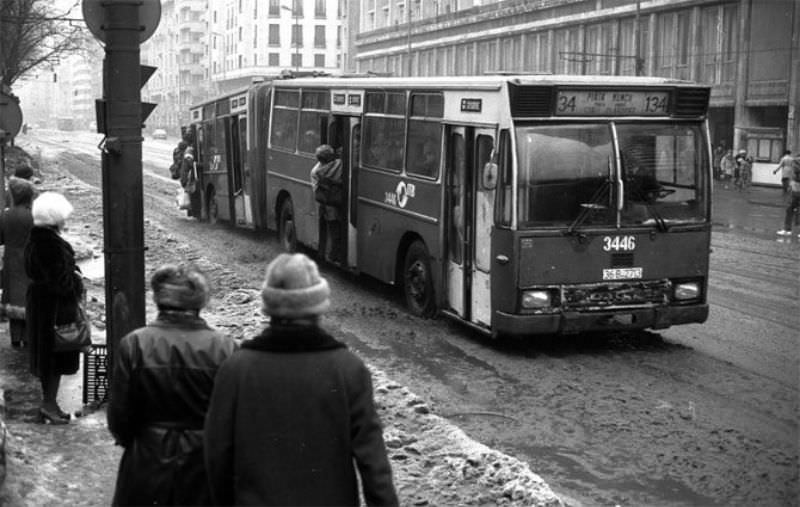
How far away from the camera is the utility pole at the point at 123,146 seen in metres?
7.16

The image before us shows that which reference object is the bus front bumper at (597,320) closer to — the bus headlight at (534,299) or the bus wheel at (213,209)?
the bus headlight at (534,299)

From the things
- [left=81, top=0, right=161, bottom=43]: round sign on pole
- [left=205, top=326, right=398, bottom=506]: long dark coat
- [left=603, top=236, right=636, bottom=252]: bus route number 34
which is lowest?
[left=603, top=236, right=636, bottom=252]: bus route number 34

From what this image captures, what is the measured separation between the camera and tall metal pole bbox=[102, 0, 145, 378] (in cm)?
717

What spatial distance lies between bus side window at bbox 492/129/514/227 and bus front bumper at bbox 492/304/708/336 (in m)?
0.93

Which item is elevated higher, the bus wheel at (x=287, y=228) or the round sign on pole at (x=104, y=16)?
the round sign on pole at (x=104, y=16)

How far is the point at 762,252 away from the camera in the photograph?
2067 centimetres

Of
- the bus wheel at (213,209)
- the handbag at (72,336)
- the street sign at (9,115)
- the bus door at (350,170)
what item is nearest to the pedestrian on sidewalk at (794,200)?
the bus door at (350,170)

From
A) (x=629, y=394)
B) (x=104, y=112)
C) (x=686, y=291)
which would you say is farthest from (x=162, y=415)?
(x=686, y=291)

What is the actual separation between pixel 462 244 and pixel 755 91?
1579 inches

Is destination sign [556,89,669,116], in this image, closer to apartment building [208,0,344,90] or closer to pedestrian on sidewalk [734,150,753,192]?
pedestrian on sidewalk [734,150,753,192]

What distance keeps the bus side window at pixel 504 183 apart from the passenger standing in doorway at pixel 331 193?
193 inches

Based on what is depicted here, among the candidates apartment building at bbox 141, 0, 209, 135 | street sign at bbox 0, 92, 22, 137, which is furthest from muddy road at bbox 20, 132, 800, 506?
apartment building at bbox 141, 0, 209, 135

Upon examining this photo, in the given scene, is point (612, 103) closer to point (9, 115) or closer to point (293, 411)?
point (293, 411)

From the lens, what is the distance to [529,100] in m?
10.7
